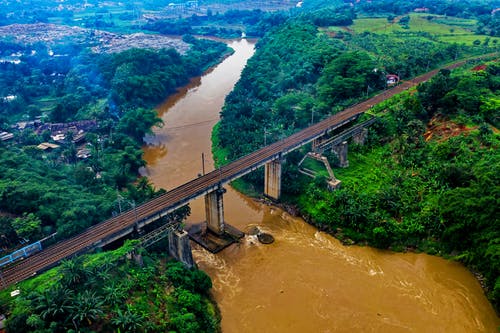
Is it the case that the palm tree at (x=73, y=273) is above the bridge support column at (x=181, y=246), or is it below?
above

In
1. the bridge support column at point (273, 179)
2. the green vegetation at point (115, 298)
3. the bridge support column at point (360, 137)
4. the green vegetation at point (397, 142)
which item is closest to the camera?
the green vegetation at point (115, 298)

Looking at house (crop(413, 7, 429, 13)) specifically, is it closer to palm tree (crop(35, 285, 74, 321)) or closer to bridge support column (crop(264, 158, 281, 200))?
bridge support column (crop(264, 158, 281, 200))

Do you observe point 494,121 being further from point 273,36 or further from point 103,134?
point 273,36

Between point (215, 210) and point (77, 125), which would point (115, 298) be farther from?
point (77, 125)

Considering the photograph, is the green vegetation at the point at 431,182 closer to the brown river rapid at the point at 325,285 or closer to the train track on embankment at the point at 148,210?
the brown river rapid at the point at 325,285

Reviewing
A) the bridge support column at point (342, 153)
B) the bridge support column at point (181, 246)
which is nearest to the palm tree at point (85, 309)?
the bridge support column at point (181, 246)

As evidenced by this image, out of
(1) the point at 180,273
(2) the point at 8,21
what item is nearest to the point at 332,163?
(1) the point at 180,273

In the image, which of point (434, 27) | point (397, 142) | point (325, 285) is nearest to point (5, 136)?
point (325, 285)
